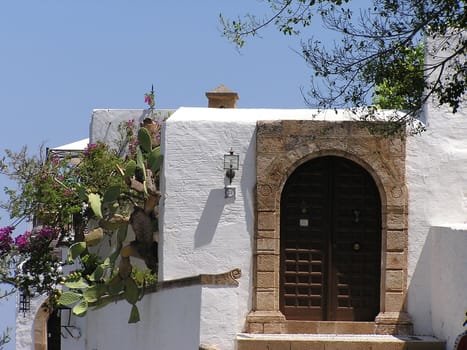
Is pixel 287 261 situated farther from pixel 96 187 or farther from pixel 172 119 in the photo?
Answer: pixel 96 187

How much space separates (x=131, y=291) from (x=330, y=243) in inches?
112

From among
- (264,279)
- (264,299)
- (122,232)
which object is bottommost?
(264,299)

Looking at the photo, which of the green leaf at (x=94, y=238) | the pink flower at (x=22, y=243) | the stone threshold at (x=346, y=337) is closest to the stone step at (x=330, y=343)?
the stone threshold at (x=346, y=337)

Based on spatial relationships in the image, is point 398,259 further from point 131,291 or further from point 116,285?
point 116,285

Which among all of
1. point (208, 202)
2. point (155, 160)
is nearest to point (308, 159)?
point (208, 202)

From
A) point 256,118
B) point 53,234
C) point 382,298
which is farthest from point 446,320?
point 53,234

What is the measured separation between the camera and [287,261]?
58.9 feet

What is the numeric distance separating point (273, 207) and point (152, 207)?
194cm

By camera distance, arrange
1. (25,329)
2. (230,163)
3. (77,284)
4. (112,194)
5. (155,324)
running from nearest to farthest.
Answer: (230,163) < (155,324) < (112,194) < (77,284) < (25,329)

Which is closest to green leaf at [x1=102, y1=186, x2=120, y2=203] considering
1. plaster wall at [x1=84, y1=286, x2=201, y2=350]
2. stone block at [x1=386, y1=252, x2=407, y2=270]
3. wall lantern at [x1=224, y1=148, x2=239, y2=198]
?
plaster wall at [x1=84, y1=286, x2=201, y2=350]

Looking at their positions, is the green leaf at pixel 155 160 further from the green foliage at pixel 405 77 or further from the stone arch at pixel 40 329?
the stone arch at pixel 40 329

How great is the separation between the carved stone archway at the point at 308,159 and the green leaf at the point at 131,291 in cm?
169

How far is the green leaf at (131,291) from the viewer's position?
1808 centimetres

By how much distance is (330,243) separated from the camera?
17969mm
